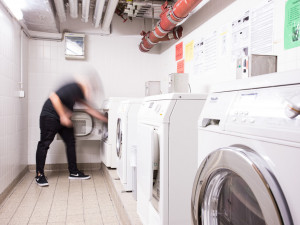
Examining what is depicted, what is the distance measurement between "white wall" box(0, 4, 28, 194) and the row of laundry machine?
1.75 metres

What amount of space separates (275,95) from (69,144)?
341cm

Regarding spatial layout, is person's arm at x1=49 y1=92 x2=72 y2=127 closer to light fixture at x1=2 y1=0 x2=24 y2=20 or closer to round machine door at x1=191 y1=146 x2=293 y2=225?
light fixture at x1=2 y1=0 x2=24 y2=20

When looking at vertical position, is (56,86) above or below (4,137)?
above

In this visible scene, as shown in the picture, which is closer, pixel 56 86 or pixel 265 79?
pixel 265 79

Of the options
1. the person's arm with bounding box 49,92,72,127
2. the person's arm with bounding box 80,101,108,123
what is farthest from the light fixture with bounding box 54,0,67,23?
the person's arm with bounding box 80,101,108,123

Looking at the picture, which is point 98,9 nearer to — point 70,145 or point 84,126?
point 84,126

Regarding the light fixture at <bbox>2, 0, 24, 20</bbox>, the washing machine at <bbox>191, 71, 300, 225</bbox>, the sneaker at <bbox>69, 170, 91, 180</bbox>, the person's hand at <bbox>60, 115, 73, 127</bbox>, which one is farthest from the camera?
the sneaker at <bbox>69, 170, 91, 180</bbox>

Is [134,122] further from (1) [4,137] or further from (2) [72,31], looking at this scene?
(2) [72,31]

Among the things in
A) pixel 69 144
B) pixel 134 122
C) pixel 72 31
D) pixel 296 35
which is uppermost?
pixel 72 31

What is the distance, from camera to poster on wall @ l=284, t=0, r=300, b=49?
1.55m

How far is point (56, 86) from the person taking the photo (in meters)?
4.22

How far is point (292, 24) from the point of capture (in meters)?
1.59

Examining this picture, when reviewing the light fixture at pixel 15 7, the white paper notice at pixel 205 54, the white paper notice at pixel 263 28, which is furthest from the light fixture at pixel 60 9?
the white paper notice at pixel 263 28

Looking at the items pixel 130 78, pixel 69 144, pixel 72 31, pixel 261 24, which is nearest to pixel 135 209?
pixel 261 24
